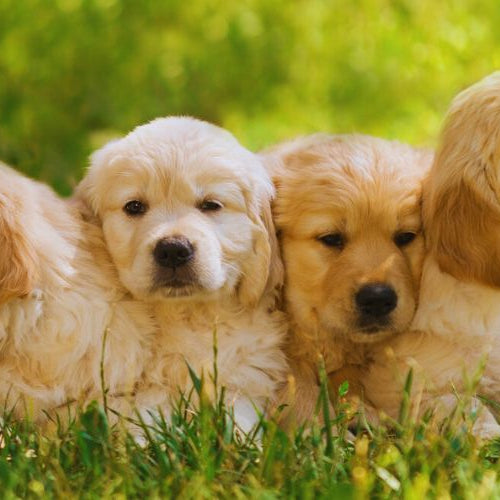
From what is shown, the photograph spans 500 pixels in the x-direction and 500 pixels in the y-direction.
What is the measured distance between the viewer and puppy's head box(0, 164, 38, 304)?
3443mm

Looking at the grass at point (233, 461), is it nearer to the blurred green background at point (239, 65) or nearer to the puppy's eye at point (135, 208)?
the puppy's eye at point (135, 208)

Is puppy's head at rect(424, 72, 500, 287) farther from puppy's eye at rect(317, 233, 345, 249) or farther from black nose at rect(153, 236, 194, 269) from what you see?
black nose at rect(153, 236, 194, 269)

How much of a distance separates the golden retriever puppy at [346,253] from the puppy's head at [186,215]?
4.7 inches

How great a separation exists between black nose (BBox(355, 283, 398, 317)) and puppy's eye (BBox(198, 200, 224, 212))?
22.2 inches

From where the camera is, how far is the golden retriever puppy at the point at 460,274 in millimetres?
3553

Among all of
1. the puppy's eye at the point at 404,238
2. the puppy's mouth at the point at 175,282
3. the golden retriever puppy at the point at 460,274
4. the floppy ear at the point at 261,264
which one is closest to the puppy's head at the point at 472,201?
the golden retriever puppy at the point at 460,274

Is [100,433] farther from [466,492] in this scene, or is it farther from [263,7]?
[263,7]

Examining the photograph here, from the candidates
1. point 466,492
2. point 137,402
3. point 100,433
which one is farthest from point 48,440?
point 466,492

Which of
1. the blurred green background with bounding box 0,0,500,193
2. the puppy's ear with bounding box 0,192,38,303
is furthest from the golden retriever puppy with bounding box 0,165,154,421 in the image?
the blurred green background with bounding box 0,0,500,193

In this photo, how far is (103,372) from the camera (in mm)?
3420

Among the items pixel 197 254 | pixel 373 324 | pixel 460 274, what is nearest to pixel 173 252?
pixel 197 254

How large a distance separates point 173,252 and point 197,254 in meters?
0.08

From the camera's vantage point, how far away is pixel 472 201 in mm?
3568

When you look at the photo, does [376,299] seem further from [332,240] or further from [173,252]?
[173,252]
